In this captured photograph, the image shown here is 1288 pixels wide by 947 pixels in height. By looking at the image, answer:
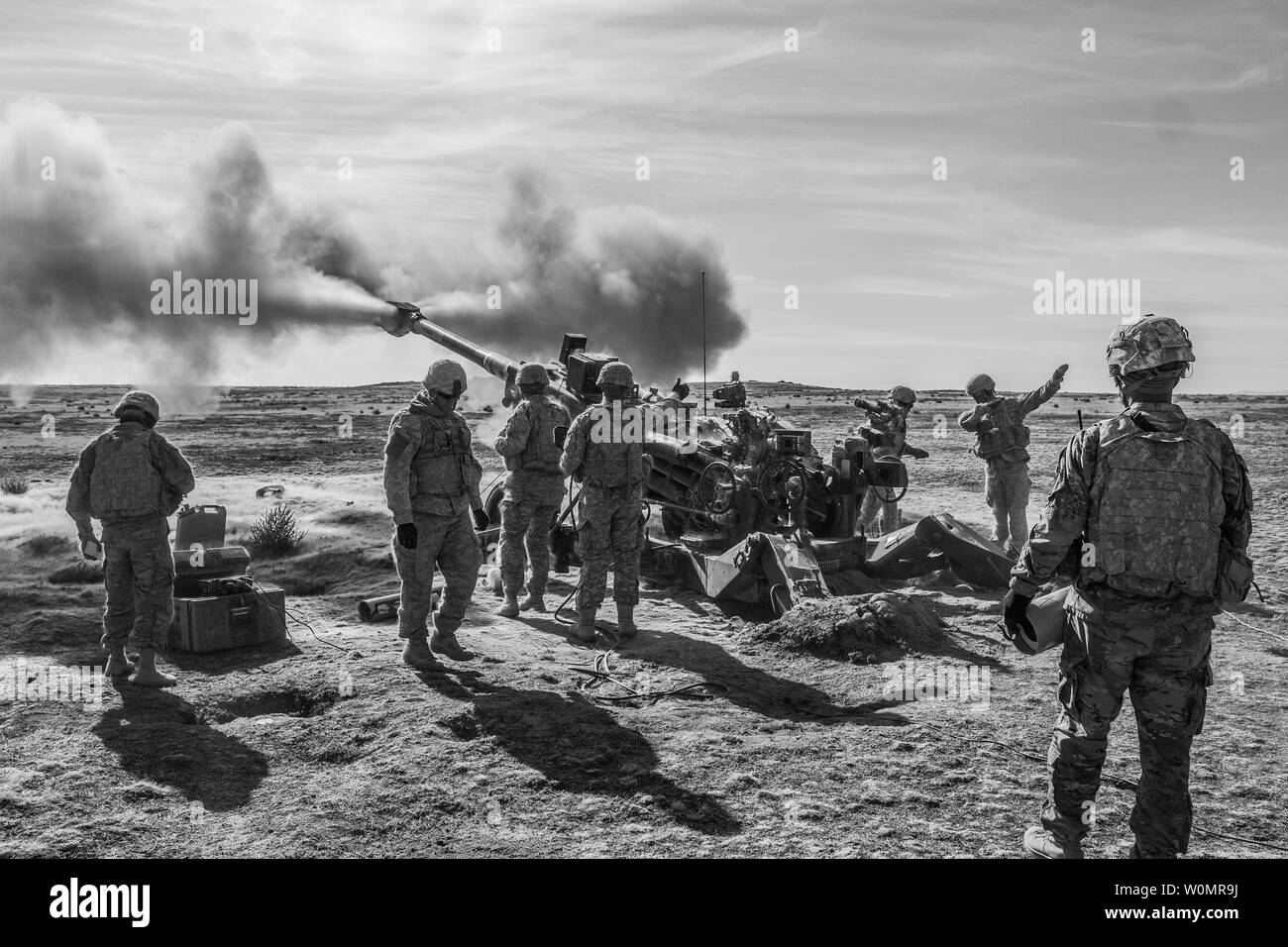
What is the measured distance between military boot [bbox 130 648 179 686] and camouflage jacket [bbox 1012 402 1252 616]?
17.9 ft

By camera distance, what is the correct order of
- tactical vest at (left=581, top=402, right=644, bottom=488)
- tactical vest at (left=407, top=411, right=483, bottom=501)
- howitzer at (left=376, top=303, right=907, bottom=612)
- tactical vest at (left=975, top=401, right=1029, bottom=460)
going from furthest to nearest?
1. tactical vest at (left=975, top=401, right=1029, bottom=460)
2. howitzer at (left=376, top=303, right=907, bottom=612)
3. tactical vest at (left=581, top=402, right=644, bottom=488)
4. tactical vest at (left=407, top=411, right=483, bottom=501)

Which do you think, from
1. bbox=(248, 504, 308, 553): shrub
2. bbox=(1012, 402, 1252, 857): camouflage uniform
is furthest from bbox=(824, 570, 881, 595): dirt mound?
bbox=(248, 504, 308, 553): shrub

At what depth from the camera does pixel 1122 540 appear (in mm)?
4113

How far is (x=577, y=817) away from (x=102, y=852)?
210cm

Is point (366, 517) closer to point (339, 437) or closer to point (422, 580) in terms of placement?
point (422, 580)

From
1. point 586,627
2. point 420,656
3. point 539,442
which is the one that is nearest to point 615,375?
point 539,442

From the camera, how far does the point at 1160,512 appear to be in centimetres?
407

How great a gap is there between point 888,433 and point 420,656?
707 centimetres

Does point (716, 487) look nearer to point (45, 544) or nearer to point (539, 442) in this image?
point (539, 442)

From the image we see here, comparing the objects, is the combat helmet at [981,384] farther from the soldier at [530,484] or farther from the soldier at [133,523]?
the soldier at [133,523]

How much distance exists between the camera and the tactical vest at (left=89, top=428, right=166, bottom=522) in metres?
6.63

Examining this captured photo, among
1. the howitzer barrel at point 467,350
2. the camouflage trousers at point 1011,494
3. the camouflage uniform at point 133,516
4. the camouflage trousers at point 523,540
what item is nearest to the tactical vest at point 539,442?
the camouflage trousers at point 523,540

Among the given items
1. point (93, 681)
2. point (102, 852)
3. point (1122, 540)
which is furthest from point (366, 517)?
point (1122, 540)

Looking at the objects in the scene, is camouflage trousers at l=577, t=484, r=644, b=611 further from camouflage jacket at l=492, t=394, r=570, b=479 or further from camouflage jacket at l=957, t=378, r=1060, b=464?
camouflage jacket at l=957, t=378, r=1060, b=464
